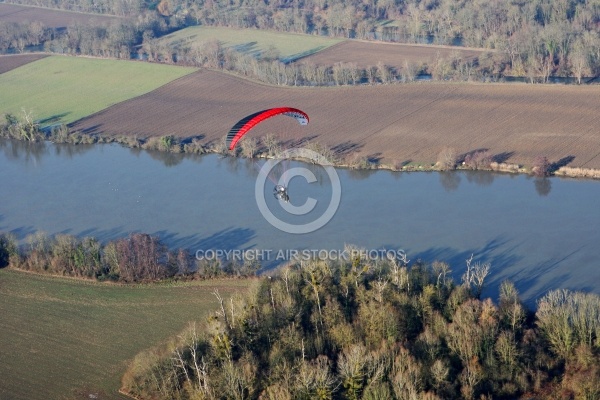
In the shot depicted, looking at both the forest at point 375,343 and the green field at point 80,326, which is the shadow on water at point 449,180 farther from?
the green field at point 80,326

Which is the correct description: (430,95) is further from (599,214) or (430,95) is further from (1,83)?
(1,83)

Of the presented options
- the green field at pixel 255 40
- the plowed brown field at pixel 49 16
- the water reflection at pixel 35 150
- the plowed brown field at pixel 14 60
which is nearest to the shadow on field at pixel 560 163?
the water reflection at pixel 35 150

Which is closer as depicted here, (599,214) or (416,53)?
(599,214)

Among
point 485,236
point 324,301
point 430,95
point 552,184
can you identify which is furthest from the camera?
point 430,95

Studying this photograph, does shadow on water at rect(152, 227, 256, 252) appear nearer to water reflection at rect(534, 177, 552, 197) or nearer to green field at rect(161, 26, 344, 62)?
water reflection at rect(534, 177, 552, 197)

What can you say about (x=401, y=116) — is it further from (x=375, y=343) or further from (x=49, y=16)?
(x=49, y=16)

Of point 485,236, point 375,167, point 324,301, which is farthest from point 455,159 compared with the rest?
point 324,301
